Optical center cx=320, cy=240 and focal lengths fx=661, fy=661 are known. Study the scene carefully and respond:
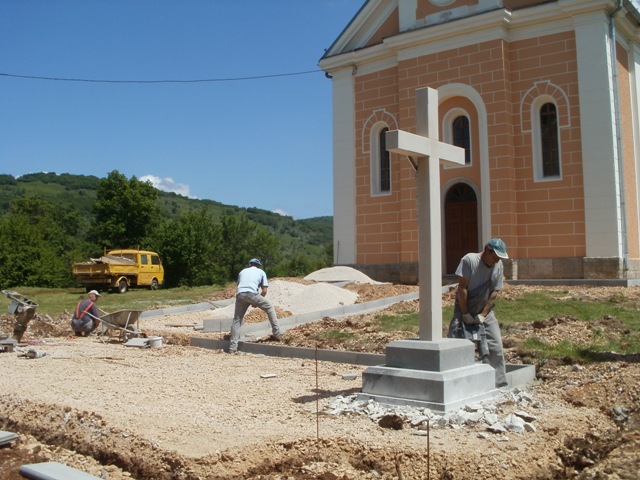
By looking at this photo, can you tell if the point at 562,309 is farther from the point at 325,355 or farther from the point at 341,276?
the point at 341,276

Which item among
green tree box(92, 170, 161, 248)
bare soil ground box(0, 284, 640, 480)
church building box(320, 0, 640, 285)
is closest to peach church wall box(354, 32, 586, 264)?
church building box(320, 0, 640, 285)

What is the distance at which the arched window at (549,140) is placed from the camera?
65.0 feet

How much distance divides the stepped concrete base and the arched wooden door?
47.8 ft

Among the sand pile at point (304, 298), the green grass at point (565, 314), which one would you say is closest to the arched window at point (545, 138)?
the green grass at point (565, 314)

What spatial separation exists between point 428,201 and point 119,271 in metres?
→ 25.6

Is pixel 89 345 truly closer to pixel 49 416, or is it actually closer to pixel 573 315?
pixel 49 416

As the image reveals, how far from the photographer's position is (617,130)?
1891 cm

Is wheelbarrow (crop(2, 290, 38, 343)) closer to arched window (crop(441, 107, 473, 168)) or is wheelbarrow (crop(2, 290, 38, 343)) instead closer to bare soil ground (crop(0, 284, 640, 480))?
bare soil ground (crop(0, 284, 640, 480))

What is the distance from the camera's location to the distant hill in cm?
10062

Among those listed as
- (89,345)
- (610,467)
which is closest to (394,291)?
(89,345)

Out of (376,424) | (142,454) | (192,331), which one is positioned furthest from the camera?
(192,331)

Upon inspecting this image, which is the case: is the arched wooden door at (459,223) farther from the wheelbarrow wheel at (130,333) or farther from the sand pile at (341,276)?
the wheelbarrow wheel at (130,333)

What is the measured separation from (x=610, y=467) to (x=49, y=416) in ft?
16.1

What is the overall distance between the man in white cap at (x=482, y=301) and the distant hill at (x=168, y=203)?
87773mm
